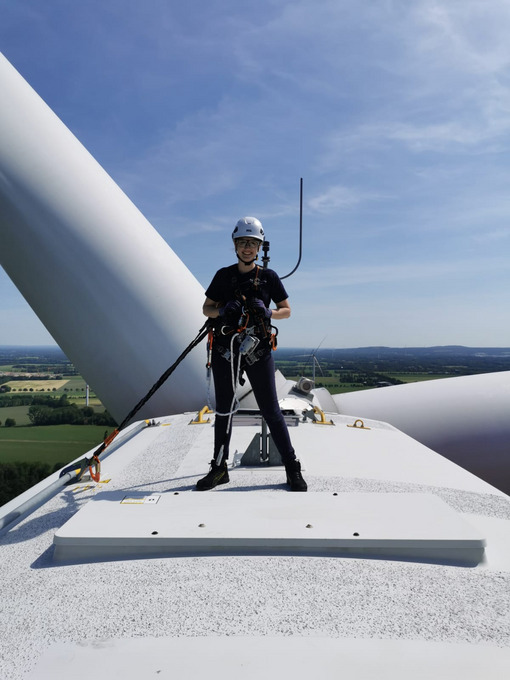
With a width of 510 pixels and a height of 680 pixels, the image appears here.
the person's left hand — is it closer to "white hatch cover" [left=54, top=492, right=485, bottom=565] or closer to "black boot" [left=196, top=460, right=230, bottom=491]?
"black boot" [left=196, top=460, right=230, bottom=491]

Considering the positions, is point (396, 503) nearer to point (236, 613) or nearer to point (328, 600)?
point (328, 600)

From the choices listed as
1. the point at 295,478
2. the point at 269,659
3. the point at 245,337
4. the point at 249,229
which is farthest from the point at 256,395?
the point at 269,659

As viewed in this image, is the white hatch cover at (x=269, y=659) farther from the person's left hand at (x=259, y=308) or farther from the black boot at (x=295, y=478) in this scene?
the person's left hand at (x=259, y=308)

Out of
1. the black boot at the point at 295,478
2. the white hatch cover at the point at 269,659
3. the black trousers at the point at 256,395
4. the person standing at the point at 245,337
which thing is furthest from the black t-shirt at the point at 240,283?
the white hatch cover at the point at 269,659

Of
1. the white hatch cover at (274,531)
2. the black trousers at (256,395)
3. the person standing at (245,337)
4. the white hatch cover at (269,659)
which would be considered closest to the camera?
the white hatch cover at (269,659)

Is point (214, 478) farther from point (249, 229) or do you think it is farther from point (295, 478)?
point (249, 229)

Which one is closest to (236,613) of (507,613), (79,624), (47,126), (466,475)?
(79,624)

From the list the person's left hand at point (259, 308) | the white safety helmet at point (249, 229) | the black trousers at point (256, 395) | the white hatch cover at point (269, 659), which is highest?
the white safety helmet at point (249, 229)
